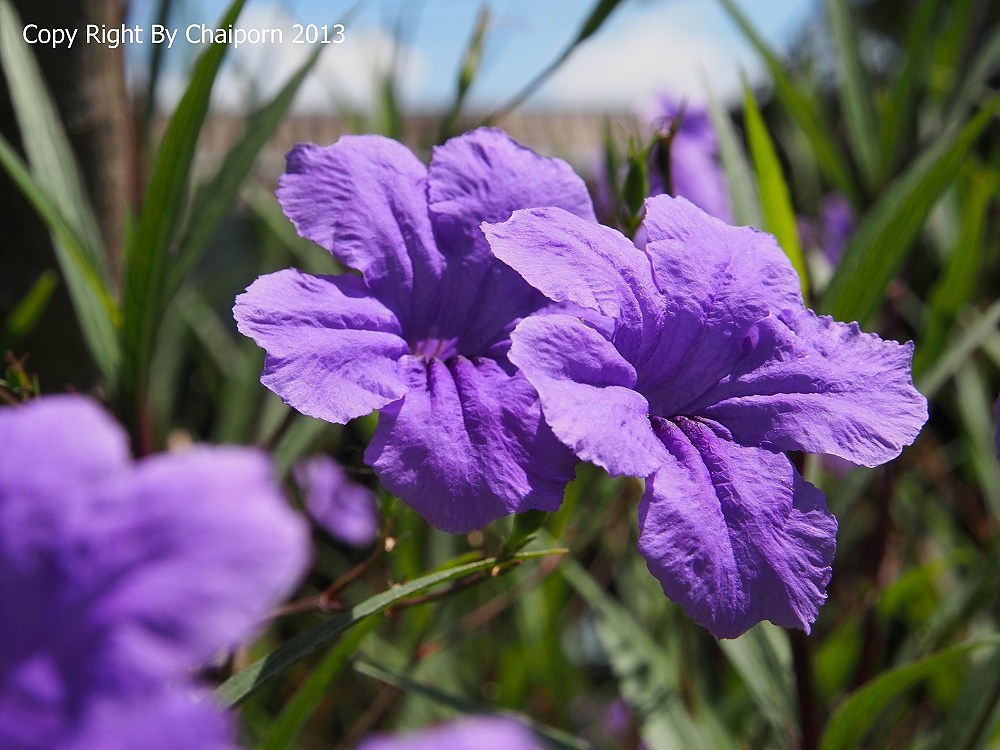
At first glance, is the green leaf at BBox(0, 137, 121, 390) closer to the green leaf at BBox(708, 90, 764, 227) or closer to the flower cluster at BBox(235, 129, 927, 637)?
the flower cluster at BBox(235, 129, 927, 637)

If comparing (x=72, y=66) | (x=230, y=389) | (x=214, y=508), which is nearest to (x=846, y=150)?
(x=230, y=389)

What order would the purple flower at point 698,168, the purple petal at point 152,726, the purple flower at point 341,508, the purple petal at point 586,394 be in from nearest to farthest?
the purple petal at point 152,726
the purple petal at point 586,394
the purple flower at point 698,168
the purple flower at point 341,508

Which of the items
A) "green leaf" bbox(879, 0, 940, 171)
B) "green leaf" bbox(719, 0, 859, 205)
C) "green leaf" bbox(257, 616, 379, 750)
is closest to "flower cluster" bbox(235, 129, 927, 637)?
"green leaf" bbox(257, 616, 379, 750)

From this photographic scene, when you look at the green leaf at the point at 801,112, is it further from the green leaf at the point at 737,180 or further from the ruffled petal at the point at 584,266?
the ruffled petal at the point at 584,266

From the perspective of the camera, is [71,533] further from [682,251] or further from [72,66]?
[72,66]

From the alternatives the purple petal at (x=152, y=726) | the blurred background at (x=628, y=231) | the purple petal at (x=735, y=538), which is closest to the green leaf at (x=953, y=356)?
the blurred background at (x=628, y=231)
